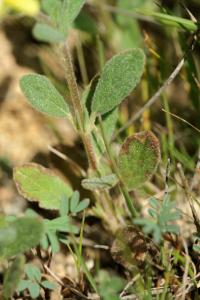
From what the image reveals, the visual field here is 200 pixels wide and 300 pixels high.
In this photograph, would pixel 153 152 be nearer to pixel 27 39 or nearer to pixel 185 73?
pixel 185 73

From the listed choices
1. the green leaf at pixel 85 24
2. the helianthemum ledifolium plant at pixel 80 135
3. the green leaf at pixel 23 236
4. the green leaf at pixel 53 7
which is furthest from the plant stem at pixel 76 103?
the green leaf at pixel 85 24

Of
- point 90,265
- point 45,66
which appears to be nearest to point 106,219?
point 90,265

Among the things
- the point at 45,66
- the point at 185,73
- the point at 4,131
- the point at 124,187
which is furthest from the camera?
the point at 45,66

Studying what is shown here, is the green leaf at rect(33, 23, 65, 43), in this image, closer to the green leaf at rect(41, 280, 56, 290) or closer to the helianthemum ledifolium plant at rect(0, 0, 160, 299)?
the helianthemum ledifolium plant at rect(0, 0, 160, 299)

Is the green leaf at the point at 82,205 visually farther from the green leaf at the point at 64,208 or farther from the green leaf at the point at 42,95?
the green leaf at the point at 42,95

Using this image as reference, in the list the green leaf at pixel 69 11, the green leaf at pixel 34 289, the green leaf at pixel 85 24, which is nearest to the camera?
the green leaf at pixel 34 289

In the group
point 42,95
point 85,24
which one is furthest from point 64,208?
point 85,24
